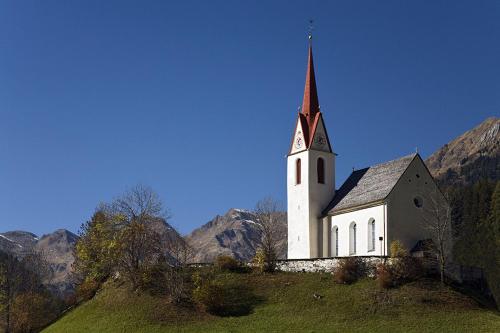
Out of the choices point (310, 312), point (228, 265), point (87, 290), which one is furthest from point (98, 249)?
point (310, 312)

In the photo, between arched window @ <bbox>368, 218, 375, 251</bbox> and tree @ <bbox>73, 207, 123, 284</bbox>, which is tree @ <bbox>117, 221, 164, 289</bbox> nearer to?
tree @ <bbox>73, 207, 123, 284</bbox>

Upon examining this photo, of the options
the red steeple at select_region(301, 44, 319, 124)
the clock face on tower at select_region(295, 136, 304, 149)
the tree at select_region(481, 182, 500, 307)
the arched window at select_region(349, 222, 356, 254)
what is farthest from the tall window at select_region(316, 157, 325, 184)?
the tree at select_region(481, 182, 500, 307)

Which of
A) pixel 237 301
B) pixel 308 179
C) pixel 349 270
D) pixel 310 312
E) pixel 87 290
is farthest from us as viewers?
pixel 308 179

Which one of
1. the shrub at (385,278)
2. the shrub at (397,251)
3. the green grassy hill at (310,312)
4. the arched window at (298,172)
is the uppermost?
the arched window at (298,172)

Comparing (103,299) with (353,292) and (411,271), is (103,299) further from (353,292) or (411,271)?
(411,271)

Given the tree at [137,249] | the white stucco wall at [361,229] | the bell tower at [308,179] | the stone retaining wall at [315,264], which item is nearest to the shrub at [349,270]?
the stone retaining wall at [315,264]

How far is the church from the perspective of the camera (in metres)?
63.7

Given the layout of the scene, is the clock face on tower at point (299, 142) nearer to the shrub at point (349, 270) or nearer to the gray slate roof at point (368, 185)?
the gray slate roof at point (368, 185)

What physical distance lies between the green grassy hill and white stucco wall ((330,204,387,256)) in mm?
6096

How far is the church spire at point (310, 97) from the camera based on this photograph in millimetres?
75562

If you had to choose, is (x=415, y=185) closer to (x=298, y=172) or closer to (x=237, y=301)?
(x=298, y=172)

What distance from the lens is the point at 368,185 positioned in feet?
224

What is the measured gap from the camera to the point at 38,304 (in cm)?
7275

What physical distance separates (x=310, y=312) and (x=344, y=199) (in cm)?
1903
